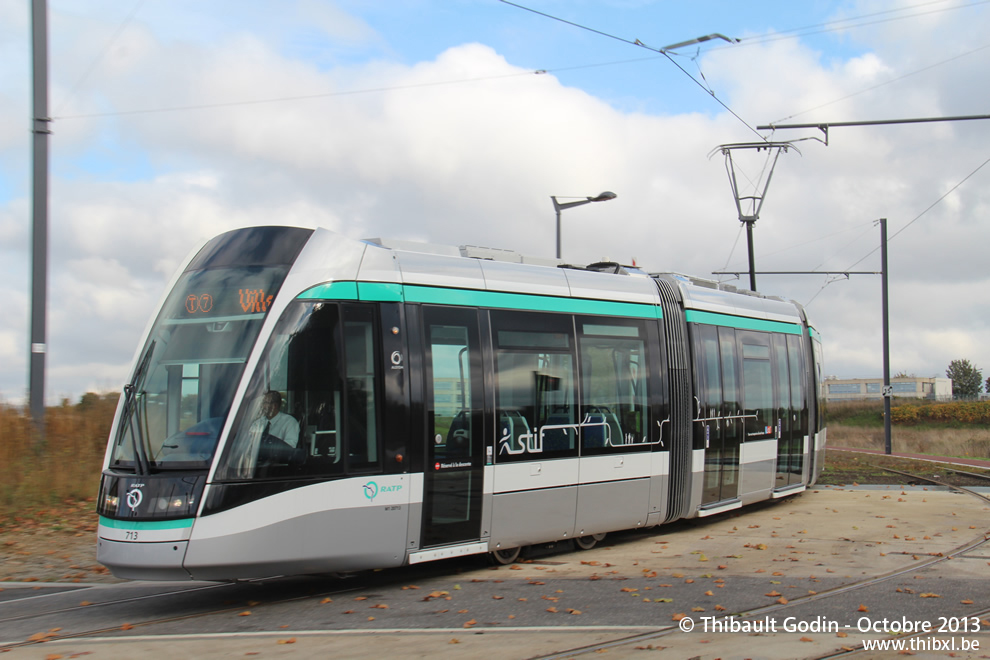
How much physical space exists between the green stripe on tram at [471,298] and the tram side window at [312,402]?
0.45ft

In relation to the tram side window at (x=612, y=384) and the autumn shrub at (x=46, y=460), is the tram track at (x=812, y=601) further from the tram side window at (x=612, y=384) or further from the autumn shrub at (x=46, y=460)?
the autumn shrub at (x=46, y=460)

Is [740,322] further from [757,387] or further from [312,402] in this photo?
[312,402]

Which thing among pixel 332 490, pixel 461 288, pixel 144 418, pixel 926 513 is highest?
pixel 461 288

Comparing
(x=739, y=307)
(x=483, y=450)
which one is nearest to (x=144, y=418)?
(x=483, y=450)

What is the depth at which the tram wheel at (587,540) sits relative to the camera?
10367 mm

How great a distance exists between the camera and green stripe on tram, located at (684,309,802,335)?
473 inches

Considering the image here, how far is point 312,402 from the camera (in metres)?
7.55

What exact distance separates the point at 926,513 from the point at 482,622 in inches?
373

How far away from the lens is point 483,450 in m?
8.70

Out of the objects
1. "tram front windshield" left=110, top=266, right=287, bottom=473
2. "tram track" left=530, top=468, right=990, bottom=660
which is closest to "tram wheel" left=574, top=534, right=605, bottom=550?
"tram track" left=530, top=468, right=990, bottom=660

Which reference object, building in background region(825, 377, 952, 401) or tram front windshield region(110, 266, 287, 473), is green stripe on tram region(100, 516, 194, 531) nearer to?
tram front windshield region(110, 266, 287, 473)

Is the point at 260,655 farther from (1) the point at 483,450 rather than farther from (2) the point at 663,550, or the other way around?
(2) the point at 663,550

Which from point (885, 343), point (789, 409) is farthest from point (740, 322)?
point (885, 343)

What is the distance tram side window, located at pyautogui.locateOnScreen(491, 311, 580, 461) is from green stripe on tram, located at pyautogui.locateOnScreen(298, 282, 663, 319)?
129mm
